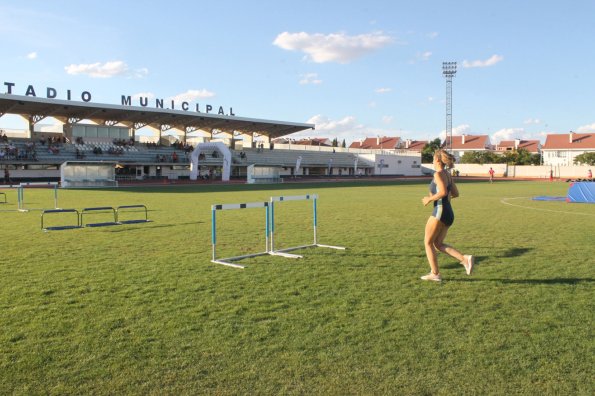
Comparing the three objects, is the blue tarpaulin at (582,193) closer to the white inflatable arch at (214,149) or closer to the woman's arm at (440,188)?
the woman's arm at (440,188)

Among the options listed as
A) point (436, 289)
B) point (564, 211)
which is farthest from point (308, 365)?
point (564, 211)

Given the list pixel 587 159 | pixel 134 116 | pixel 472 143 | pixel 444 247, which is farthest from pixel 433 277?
pixel 472 143

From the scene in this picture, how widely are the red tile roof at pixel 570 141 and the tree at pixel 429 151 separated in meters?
23.6

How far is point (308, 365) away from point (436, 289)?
3315 millimetres

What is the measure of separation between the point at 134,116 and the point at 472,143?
A: 10047cm

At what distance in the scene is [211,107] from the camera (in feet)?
226

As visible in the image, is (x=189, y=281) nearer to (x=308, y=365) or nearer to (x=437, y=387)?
(x=308, y=365)

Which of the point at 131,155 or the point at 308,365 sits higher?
the point at 131,155

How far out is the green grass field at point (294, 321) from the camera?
4320 mm

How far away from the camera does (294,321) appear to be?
5812 mm

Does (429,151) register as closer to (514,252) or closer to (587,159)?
(587,159)

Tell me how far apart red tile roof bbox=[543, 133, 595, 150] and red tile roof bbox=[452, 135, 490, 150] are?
20.0 meters

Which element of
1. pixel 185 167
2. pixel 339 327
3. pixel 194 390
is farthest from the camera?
pixel 185 167

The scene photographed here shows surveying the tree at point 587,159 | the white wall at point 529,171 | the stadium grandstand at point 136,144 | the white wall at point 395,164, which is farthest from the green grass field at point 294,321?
the tree at point 587,159
